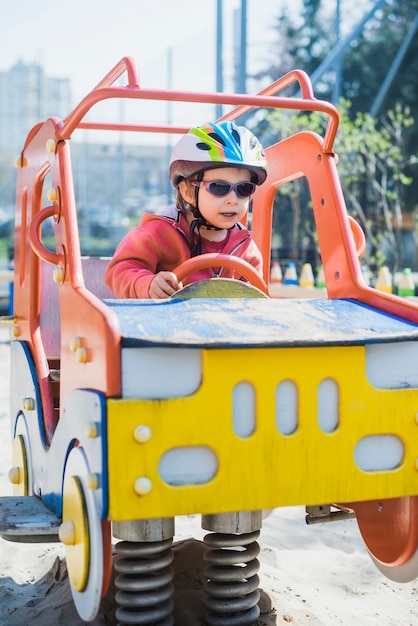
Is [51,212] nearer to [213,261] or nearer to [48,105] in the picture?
[213,261]

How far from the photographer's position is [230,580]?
194 centimetres

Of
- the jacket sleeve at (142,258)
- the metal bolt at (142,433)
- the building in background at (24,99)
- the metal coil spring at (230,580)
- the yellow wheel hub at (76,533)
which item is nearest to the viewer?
the metal bolt at (142,433)

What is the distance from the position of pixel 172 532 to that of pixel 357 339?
0.64 m

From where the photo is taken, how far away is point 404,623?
2.17 metres

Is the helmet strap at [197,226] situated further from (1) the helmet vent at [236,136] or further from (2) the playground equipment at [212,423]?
(2) the playground equipment at [212,423]

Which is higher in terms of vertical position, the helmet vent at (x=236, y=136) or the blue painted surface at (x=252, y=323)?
the helmet vent at (x=236, y=136)

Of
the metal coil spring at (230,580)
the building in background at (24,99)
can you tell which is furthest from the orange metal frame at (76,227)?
the building in background at (24,99)

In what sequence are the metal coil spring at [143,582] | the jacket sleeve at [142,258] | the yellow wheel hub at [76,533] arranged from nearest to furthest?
the yellow wheel hub at [76,533] < the metal coil spring at [143,582] < the jacket sleeve at [142,258]

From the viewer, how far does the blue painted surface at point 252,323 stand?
1.60 metres

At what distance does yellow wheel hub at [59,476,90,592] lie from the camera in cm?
166

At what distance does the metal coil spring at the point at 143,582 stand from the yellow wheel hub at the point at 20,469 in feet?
2.12

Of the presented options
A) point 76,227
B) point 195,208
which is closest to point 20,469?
point 76,227

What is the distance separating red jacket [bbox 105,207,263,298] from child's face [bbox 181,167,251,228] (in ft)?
0.37

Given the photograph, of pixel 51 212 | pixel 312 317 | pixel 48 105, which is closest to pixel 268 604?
pixel 312 317
